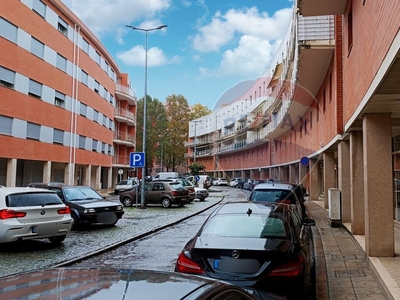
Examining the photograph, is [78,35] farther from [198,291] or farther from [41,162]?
[198,291]

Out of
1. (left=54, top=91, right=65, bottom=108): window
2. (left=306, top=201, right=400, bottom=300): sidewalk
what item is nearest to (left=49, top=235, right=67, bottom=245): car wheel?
(left=306, top=201, right=400, bottom=300): sidewalk

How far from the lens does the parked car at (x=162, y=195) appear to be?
2258cm

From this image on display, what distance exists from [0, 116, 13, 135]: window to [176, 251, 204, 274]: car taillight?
23.8m

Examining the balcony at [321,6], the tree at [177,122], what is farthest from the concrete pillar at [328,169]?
the tree at [177,122]

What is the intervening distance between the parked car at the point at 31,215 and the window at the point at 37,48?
70.8 feet

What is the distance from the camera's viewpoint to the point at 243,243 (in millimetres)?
4785

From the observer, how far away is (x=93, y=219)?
13047 millimetres

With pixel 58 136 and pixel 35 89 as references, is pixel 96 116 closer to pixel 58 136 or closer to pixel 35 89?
pixel 58 136

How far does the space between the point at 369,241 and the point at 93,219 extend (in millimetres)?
8673

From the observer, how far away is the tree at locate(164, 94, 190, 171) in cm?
8981

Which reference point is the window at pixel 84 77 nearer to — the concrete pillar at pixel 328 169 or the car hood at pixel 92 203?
the car hood at pixel 92 203

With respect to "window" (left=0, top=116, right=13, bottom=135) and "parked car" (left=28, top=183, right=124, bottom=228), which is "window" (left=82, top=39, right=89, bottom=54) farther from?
"parked car" (left=28, top=183, right=124, bottom=228)

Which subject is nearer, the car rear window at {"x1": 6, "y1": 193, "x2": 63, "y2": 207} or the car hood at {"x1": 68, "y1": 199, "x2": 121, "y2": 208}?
the car rear window at {"x1": 6, "y1": 193, "x2": 63, "y2": 207}

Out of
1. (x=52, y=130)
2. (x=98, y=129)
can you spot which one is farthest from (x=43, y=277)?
(x=98, y=129)
